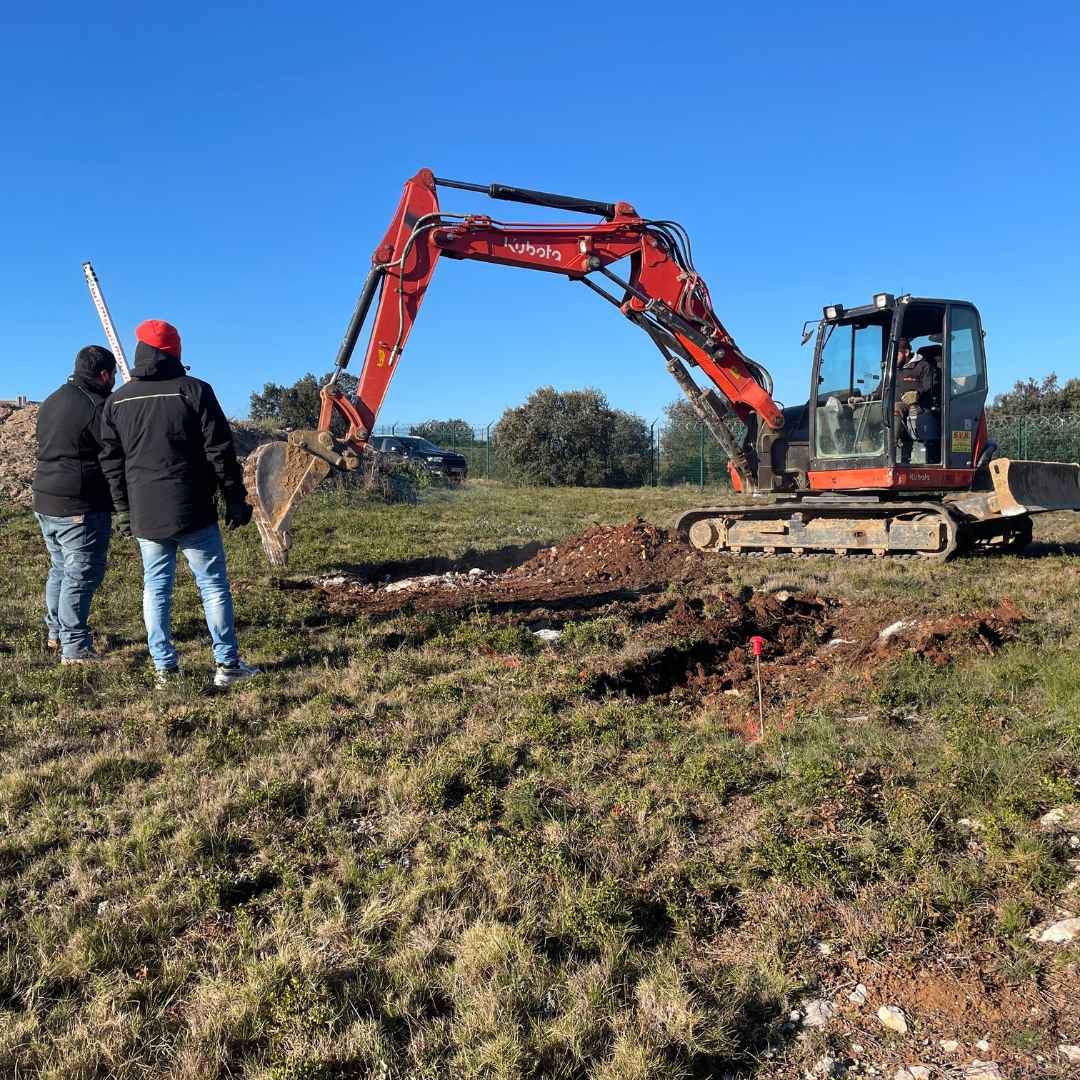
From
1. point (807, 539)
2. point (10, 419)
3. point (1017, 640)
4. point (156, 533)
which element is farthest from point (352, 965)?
point (10, 419)

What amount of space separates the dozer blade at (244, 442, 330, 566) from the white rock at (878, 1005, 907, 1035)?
Answer: 7.27m

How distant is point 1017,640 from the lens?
224 inches

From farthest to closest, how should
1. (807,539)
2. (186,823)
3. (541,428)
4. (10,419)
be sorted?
1. (541,428)
2. (10,419)
3. (807,539)
4. (186,823)

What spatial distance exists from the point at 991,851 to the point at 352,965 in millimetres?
2346

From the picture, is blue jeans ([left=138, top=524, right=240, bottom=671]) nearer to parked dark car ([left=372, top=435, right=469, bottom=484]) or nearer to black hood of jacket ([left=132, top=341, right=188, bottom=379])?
black hood of jacket ([left=132, top=341, right=188, bottom=379])

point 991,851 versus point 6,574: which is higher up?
point 6,574

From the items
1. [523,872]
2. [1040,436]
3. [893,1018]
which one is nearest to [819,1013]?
[893,1018]

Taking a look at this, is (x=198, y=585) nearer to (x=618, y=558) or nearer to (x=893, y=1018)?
(x=893, y=1018)

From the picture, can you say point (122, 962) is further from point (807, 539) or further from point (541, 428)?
point (541, 428)

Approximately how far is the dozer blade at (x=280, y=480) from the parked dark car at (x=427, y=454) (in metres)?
14.9

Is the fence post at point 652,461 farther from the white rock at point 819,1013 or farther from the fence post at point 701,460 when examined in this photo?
the white rock at point 819,1013

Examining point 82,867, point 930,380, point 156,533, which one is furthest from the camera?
point 930,380

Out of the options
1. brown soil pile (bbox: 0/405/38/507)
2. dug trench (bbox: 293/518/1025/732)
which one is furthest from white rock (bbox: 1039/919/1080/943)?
brown soil pile (bbox: 0/405/38/507)

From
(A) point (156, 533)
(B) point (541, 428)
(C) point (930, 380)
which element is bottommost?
(A) point (156, 533)
